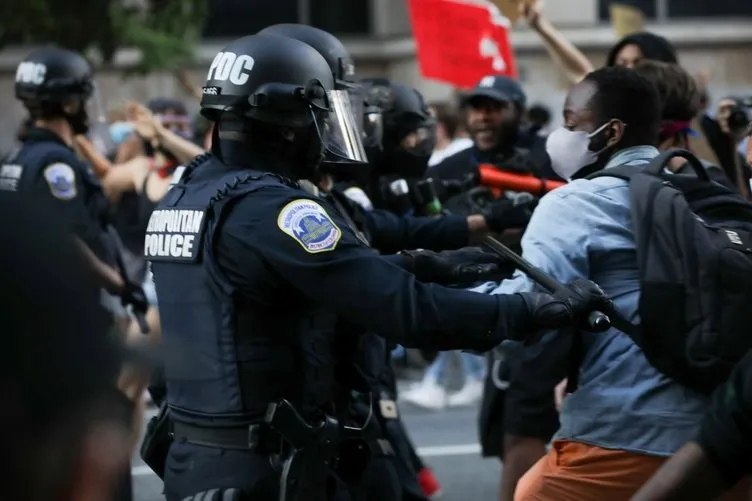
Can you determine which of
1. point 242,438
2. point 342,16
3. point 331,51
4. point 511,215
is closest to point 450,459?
point 511,215

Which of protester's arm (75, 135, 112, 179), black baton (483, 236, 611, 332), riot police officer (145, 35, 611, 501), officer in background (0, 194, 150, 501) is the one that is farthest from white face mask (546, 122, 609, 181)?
protester's arm (75, 135, 112, 179)

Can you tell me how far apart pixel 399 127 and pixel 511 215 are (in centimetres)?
130

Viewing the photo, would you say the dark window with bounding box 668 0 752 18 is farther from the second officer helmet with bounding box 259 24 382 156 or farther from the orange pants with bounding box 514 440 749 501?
the orange pants with bounding box 514 440 749 501

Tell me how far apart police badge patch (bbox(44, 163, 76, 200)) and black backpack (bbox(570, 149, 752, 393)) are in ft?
12.1

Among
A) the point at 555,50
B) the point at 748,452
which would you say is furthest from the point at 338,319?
the point at 555,50

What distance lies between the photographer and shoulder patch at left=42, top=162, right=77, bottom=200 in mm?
6836

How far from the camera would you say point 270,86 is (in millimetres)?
3711

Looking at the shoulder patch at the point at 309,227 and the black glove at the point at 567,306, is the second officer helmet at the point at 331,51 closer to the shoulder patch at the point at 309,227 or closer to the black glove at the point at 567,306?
the shoulder patch at the point at 309,227

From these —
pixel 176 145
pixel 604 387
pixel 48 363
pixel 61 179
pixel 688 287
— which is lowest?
pixel 176 145

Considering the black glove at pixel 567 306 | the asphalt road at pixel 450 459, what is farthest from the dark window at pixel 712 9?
the black glove at pixel 567 306

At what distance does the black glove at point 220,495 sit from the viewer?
11.6ft

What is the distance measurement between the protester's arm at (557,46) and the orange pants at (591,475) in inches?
133

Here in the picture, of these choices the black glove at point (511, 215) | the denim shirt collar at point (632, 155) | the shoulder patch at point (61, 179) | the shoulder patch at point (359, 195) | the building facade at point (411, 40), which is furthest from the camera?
the building facade at point (411, 40)

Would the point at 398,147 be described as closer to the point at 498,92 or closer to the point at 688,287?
the point at 498,92
